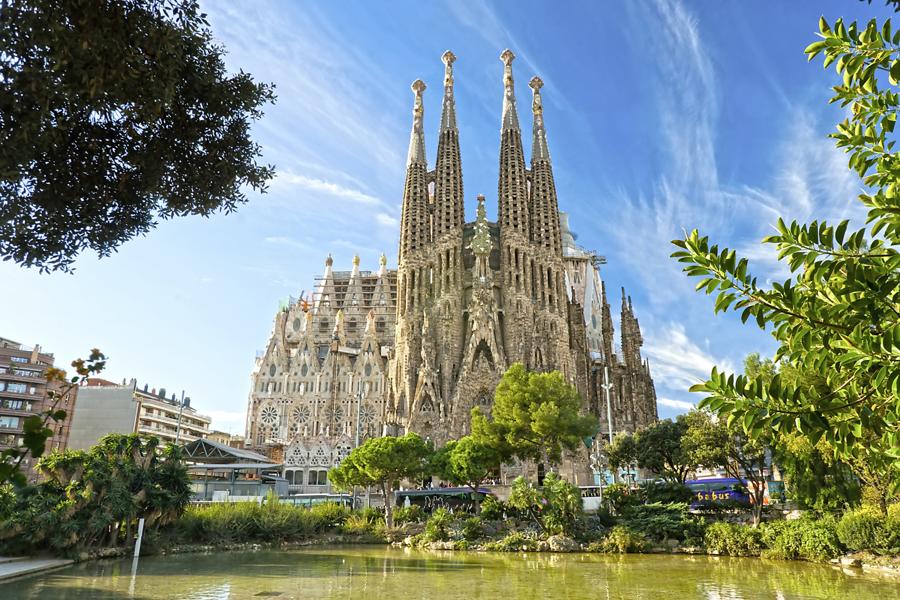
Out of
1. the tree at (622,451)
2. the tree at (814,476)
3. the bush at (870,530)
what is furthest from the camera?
the tree at (622,451)

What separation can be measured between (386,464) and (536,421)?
752 centimetres

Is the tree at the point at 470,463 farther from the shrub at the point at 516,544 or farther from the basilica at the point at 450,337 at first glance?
the basilica at the point at 450,337

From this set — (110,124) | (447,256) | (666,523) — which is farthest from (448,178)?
(110,124)

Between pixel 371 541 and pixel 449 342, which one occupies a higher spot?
pixel 449 342

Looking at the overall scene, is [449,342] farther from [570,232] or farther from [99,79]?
[99,79]

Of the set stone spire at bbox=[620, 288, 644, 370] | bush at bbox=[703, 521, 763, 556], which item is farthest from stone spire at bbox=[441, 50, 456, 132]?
bush at bbox=[703, 521, 763, 556]

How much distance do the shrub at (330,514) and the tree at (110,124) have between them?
21.9 meters

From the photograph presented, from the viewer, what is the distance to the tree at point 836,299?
9.80ft

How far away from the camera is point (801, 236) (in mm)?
3205

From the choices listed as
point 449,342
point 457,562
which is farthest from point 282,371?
point 457,562

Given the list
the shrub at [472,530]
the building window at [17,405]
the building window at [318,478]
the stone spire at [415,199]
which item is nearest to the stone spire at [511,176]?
the stone spire at [415,199]

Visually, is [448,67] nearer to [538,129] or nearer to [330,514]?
[538,129]

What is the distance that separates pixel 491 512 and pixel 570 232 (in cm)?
5491

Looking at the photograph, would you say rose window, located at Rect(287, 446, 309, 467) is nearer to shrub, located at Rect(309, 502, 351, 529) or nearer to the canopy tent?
the canopy tent
